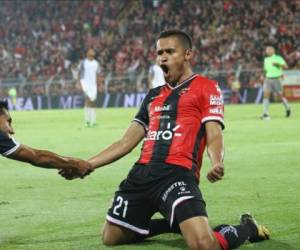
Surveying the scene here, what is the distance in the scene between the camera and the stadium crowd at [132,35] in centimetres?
3806

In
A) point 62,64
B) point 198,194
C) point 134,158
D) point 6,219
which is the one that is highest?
point 198,194

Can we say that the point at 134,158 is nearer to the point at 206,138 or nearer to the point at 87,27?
the point at 206,138

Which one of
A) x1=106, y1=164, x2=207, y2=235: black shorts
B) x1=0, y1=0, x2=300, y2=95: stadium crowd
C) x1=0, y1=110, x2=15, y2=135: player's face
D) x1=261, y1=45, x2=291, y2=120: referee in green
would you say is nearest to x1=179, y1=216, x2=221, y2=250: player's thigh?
x1=106, y1=164, x2=207, y2=235: black shorts

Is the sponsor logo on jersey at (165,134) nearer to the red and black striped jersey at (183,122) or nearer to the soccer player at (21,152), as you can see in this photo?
the red and black striped jersey at (183,122)

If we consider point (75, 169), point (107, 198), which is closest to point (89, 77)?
point (107, 198)

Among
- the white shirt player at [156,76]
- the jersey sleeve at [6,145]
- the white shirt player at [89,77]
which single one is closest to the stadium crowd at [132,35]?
the white shirt player at [156,76]

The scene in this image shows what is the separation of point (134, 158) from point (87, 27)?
1381 inches

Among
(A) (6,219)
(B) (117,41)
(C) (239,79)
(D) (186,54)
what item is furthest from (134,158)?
(B) (117,41)

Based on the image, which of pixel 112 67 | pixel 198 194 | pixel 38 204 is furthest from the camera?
pixel 112 67

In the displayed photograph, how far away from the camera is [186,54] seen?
666 centimetres

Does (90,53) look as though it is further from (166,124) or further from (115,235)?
(115,235)

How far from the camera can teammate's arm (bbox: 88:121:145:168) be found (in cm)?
697

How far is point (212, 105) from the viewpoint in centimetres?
647

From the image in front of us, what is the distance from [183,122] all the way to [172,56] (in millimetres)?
566
